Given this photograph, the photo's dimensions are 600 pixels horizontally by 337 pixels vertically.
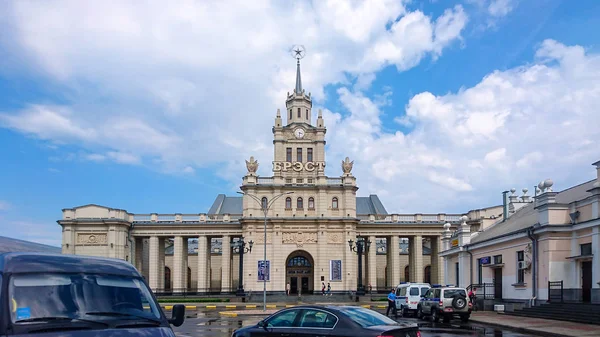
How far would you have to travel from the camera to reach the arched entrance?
236 feet

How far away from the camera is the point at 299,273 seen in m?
72.2

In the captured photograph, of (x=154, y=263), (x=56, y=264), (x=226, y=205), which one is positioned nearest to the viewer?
(x=56, y=264)

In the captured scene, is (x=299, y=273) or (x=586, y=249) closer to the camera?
(x=586, y=249)

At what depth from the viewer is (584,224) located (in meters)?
27.6

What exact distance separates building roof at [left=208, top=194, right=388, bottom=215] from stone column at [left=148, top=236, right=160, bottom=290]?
15.0 metres

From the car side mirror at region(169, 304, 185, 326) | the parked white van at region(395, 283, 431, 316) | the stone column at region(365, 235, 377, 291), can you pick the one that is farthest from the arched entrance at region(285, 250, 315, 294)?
the car side mirror at region(169, 304, 185, 326)

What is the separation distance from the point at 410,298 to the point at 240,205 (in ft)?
189

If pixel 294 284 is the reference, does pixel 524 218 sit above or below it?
above

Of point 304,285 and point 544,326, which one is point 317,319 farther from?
point 304,285

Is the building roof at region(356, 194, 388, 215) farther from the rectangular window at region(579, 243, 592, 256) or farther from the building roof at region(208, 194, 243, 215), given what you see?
the rectangular window at region(579, 243, 592, 256)

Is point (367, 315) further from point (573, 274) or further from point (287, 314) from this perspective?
point (573, 274)

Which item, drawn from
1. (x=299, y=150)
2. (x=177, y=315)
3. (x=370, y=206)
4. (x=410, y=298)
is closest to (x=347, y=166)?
(x=299, y=150)

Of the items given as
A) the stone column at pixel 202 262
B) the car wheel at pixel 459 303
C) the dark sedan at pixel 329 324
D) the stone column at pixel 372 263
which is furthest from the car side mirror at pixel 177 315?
the stone column at pixel 372 263

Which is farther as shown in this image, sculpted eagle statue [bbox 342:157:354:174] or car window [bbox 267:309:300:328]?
sculpted eagle statue [bbox 342:157:354:174]
